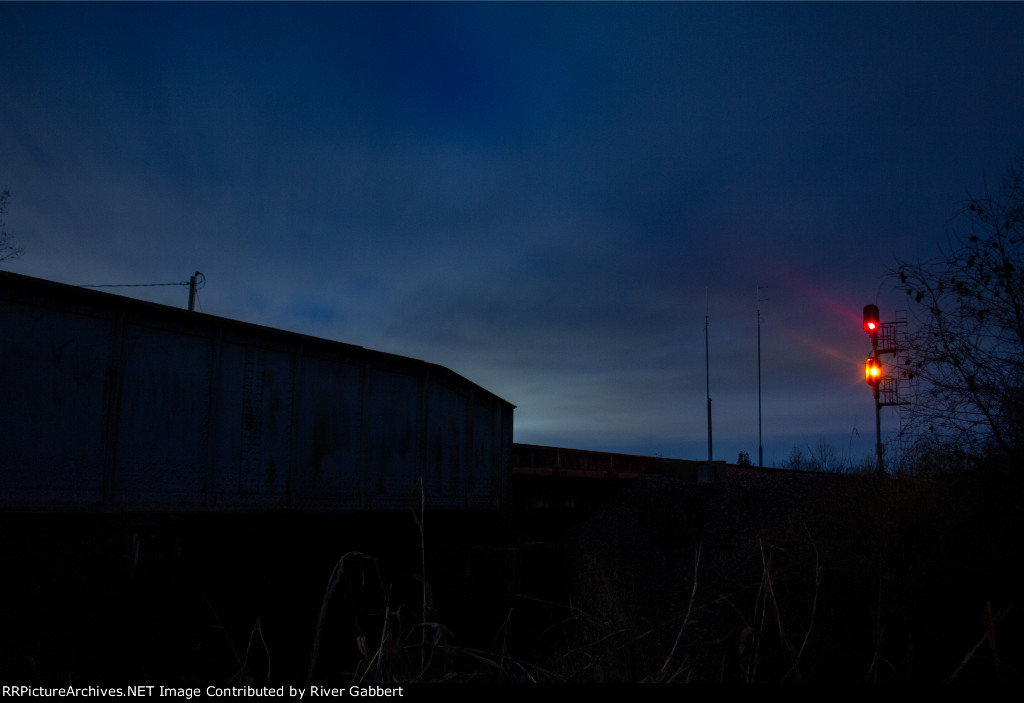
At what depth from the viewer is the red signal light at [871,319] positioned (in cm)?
1873

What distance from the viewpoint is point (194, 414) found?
36.8ft

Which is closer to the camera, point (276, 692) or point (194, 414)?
point (276, 692)

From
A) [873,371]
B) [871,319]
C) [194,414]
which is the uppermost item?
[871,319]

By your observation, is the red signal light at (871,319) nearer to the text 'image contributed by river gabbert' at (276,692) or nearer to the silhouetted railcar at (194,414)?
Result: the silhouetted railcar at (194,414)

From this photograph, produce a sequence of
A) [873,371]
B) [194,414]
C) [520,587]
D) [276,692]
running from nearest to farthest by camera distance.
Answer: [276,692]
[194,414]
[520,587]
[873,371]

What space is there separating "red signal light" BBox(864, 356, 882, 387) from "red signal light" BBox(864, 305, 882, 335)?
83 centimetres

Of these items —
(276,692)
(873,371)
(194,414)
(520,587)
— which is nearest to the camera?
(276,692)

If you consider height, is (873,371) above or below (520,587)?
above

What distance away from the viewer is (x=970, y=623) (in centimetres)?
768

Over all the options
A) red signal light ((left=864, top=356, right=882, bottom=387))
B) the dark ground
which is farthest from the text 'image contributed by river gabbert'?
red signal light ((left=864, top=356, right=882, bottom=387))

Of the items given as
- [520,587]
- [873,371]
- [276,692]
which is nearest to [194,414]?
[520,587]

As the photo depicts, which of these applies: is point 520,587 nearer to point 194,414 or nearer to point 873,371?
point 194,414

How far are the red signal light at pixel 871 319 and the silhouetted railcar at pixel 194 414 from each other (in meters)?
13.0

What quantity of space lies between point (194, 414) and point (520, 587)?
23.6 feet
